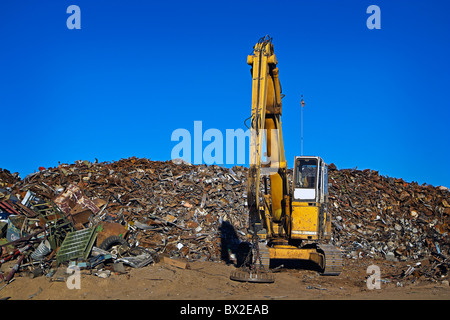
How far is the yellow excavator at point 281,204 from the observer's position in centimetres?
1073

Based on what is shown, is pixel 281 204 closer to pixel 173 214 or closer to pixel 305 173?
pixel 305 173

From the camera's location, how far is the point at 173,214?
16656mm

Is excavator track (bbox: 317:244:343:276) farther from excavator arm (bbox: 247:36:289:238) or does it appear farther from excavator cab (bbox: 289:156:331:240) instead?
excavator arm (bbox: 247:36:289:238)

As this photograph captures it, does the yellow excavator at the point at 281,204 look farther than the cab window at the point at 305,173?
No

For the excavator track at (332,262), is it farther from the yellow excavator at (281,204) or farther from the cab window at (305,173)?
the cab window at (305,173)

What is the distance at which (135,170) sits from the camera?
1975cm

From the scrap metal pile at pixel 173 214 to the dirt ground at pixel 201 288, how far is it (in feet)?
2.99

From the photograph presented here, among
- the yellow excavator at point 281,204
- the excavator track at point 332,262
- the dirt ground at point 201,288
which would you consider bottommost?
the dirt ground at point 201,288

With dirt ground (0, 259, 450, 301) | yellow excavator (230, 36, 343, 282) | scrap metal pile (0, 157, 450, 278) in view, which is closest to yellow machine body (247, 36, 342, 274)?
yellow excavator (230, 36, 343, 282)

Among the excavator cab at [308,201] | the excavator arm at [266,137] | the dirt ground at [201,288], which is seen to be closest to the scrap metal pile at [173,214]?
the dirt ground at [201,288]

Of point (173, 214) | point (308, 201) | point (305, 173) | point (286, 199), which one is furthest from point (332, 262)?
point (173, 214)

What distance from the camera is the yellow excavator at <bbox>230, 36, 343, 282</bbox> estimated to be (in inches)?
423

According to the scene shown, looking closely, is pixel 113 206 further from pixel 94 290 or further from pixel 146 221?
pixel 94 290

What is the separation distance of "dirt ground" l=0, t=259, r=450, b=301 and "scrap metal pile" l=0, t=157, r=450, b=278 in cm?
91
